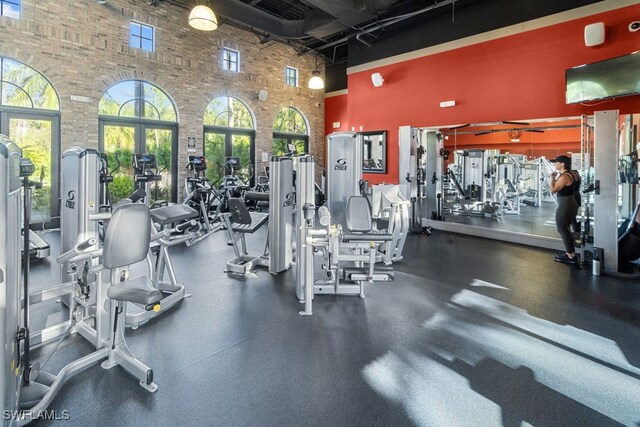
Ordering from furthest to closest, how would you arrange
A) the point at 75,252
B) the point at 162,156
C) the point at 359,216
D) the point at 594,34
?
the point at 162,156
the point at 594,34
the point at 359,216
the point at 75,252

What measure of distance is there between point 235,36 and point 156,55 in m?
2.38

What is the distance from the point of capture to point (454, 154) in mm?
8250

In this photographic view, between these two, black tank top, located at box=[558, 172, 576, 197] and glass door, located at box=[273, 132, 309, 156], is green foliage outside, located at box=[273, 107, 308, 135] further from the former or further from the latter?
A: black tank top, located at box=[558, 172, 576, 197]

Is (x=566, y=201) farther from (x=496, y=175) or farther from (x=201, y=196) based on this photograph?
(x=201, y=196)

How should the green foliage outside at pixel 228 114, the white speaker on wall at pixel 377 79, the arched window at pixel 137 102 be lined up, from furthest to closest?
the green foliage outside at pixel 228 114, the white speaker on wall at pixel 377 79, the arched window at pixel 137 102

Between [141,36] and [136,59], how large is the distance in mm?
574

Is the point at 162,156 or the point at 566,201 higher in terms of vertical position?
the point at 162,156

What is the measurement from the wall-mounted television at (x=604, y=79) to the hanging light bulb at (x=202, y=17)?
5.48 metres

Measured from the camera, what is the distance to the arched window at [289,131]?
11242 millimetres

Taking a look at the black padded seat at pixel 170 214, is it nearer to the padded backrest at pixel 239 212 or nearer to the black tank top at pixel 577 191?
the padded backrest at pixel 239 212

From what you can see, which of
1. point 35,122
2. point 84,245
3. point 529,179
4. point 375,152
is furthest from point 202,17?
point 529,179

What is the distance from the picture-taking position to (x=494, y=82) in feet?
22.8

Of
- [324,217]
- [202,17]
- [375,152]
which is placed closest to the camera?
[324,217]

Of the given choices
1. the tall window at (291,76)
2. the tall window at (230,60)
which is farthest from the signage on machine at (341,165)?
the tall window at (291,76)
